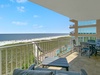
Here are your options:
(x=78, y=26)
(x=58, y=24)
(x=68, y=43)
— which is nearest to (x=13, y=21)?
(x=58, y=24)

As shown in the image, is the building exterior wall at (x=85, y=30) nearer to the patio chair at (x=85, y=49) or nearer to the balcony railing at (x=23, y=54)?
the patio chair at (x=85, y=49)

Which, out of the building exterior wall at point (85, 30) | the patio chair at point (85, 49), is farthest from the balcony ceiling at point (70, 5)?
the building exterior wall at point (85, 30)

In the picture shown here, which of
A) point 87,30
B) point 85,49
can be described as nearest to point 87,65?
point 85,49

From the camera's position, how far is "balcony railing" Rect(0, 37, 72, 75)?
2645 mm

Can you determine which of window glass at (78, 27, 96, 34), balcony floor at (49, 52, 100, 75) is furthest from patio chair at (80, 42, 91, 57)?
window glass at (78, 27, 96, 34)

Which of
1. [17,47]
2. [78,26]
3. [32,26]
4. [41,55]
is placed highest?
[32,26]

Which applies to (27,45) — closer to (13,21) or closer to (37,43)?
(37,43)

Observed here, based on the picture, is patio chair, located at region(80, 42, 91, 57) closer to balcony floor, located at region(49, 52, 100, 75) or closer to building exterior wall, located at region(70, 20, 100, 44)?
balcony floor, located at region(49, 52, 100, 75)

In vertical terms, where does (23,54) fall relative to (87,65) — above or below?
above

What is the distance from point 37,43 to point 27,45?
1.75ft

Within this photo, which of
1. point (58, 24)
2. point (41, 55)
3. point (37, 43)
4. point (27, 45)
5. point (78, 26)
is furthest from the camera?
point (58, 24)

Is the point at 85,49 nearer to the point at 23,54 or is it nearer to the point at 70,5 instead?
the point at 70,5

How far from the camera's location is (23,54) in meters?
3.28

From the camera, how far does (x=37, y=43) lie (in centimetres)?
383
